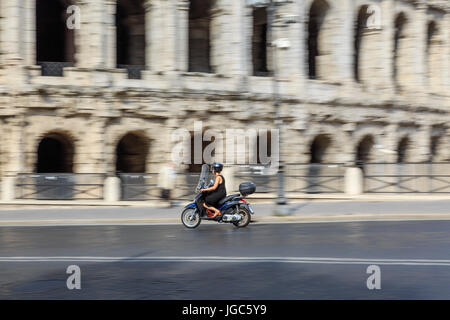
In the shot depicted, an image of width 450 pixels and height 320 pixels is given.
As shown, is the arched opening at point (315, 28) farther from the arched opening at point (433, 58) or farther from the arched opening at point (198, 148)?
the arched opening at point (433, 58)

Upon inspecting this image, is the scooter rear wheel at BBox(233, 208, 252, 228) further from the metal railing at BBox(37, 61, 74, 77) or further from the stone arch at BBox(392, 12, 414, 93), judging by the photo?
the stone arch at BBox(392, 12, 414, 93)

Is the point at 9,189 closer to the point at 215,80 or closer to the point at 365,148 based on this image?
the point at 215,80

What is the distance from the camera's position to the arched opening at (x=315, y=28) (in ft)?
113

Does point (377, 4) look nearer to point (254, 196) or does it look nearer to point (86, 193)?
point (254, 196)

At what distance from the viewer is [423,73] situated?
129ft

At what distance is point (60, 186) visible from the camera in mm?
24234

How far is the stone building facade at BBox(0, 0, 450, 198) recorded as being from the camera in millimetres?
27672

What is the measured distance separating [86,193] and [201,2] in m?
14.4

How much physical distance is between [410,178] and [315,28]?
1508 centimetres

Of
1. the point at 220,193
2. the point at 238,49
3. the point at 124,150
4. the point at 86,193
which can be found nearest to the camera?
the point at 220,193

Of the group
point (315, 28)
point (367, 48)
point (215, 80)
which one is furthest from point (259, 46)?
point (215, 80)

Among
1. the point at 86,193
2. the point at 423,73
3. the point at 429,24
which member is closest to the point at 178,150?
the point at 86,193

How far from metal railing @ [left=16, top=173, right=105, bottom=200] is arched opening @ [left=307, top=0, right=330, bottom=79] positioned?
50.0 ft

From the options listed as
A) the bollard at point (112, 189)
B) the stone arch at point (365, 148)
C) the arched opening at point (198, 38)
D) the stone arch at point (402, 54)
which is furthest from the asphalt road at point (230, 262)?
the stone arch at point (402, 54)
